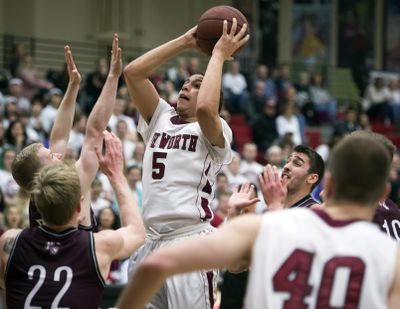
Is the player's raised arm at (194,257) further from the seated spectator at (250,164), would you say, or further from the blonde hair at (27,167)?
the seated spectator at (250,164)

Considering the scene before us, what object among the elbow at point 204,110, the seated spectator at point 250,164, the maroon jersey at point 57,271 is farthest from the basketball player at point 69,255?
the seated spectator at point 250,164

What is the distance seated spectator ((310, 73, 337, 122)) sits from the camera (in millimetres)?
21016

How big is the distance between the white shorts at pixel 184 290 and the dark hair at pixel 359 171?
270cm

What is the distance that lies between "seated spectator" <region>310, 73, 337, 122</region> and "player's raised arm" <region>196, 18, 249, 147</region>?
49.0 ft

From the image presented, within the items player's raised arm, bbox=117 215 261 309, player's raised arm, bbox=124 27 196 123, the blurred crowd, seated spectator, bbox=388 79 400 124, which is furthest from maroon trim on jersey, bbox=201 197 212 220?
seated spectator, bbox=388 79 400 124

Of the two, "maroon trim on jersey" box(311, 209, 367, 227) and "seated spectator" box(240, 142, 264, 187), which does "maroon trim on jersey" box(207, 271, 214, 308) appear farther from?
"seated spectator" box(240, 142, 264, 187)

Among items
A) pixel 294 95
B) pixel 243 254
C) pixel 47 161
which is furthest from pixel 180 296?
pixel 294 95

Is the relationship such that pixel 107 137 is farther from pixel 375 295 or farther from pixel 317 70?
pixel 317 70

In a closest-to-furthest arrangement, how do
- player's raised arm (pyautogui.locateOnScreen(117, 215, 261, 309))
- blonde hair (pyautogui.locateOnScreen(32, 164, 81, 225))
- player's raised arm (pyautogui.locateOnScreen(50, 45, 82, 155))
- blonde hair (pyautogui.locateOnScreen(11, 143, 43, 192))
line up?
1. player's raised arm (pyautogui.locateOnScreen(117, 215, 261, 309))
2. blonde hair (pyautogui.locateOnScreen(32, 164, 81, 225))
3. blonde hair (pyautogui.locateOnScreen(11, 143, 43, 192))
4. player's raised arm (pyautogui.locateOnScreen(50, 45, 82, 155))

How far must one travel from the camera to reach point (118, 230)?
4.50 m

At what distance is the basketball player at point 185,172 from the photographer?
20.4ft

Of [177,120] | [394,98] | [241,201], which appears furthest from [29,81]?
[241,201]

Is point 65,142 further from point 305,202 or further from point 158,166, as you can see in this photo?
point 305,202

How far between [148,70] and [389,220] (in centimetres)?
185
